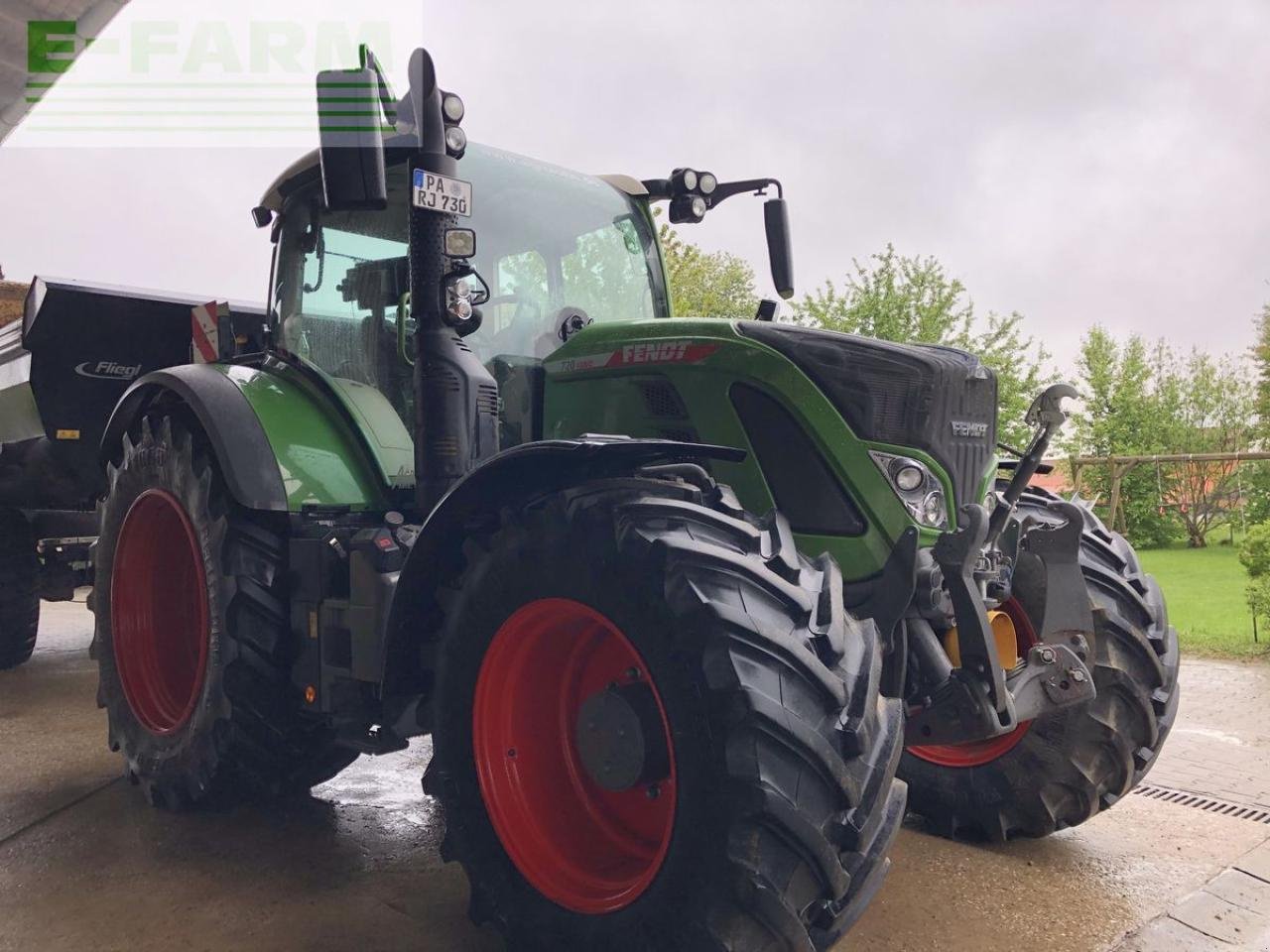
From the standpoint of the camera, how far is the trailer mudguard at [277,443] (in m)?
3.44

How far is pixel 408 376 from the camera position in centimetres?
372

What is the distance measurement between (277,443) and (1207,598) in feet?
32.1

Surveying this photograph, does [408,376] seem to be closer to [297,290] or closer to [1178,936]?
[297,290]

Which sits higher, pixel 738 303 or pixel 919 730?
pixel 738 303

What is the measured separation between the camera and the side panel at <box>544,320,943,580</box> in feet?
8.84

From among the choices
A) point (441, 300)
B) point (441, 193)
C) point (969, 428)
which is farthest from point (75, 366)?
point (969, 428)

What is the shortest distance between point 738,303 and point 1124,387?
12937 mm

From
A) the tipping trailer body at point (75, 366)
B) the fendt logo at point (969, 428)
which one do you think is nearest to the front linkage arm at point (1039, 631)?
the fendt logo at point (969, 428)

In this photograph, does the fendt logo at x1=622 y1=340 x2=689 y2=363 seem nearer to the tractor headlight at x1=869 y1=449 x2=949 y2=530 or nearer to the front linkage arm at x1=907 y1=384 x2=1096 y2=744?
the tractor headlight at x1=869 y1=449 x2=949 y2=530

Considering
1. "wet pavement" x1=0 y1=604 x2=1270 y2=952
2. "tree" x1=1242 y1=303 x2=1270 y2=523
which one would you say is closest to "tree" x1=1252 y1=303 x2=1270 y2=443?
"tree" x1=1242 y1=303 x2=1270 y2=523

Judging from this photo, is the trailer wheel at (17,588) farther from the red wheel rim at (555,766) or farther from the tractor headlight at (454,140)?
the red wheel rim at (555,766)

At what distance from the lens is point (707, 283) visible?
102ft

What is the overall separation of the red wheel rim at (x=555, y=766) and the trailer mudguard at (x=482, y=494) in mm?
314

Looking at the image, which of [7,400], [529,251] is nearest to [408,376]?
[529,251]
